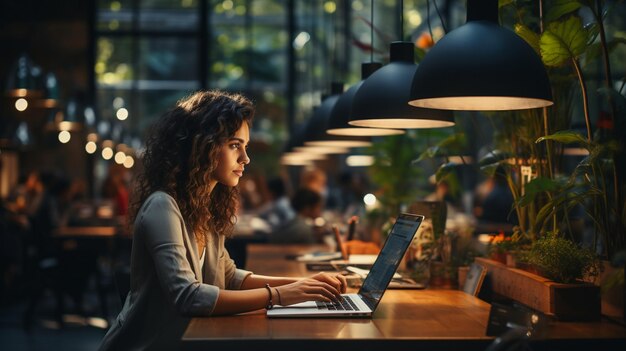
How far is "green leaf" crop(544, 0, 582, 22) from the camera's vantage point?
2846 mm

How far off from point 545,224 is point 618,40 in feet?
2.37

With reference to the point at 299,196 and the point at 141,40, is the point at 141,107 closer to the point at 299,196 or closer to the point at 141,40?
the point at 141,40

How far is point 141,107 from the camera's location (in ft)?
49.4

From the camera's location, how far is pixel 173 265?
99.6 inches

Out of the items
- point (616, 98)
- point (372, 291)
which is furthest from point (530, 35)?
point (372, 291)

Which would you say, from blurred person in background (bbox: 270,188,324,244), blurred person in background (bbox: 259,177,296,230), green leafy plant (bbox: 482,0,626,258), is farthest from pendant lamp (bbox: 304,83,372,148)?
blurred person in background (bbox: 259,177,296,230)

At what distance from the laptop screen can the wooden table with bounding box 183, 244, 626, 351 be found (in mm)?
67

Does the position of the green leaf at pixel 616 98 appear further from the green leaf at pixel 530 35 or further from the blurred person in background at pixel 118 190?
the blurred person in background at pixel 118 190

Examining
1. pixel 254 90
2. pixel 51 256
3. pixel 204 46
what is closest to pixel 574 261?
pixel 51 256

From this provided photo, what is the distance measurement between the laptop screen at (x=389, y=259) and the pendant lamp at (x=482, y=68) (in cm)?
54

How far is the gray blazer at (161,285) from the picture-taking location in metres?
2.54

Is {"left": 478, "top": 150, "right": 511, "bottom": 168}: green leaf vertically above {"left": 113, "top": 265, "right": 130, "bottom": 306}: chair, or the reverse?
{"left": 478, "top": 150, "right": 511, "bottom": 168}: green leaf

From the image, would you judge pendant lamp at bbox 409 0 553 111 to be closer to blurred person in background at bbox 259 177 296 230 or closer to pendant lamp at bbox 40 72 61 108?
pendant lamp at bbox 40 72 61 108

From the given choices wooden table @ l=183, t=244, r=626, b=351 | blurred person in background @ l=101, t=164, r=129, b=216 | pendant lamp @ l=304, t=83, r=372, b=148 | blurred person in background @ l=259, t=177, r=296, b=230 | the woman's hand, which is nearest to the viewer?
wooden table @ l=183, t=244, r=626, b=351
